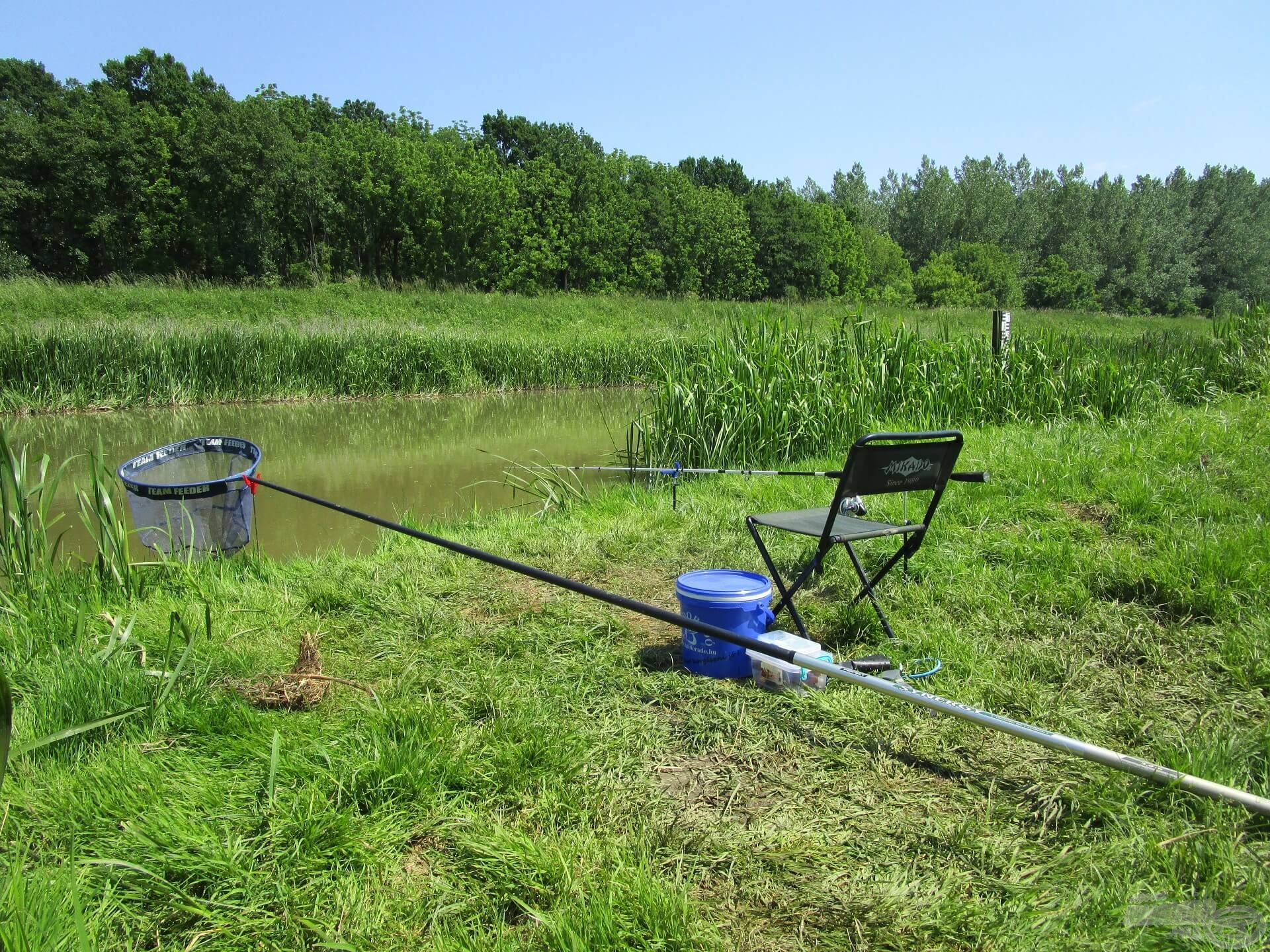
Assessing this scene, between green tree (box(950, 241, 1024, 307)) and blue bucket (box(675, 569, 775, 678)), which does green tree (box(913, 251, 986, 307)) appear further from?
blue bucket (box(675, 569, 775, 678))

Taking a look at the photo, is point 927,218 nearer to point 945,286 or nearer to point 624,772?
point 945,286

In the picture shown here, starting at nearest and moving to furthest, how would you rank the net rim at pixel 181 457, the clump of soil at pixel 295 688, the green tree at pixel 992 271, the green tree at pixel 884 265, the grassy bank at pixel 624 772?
the grassy bank at pixel 624 772
the clump of soil at pixel 295 688
the net rim at pixel 181 457
the green tree at pixel 992 271
the green tree at pixel 884 265

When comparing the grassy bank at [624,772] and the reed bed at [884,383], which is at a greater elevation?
the reed bed at [884,383]

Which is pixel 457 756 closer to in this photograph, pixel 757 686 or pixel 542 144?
pixel 757 686

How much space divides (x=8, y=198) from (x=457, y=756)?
39.5m

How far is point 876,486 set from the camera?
3107 millimetres

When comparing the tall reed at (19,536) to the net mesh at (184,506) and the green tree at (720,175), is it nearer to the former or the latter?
the net mesh at (184,506)

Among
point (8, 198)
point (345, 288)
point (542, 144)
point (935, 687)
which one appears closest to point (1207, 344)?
point (935, 687)

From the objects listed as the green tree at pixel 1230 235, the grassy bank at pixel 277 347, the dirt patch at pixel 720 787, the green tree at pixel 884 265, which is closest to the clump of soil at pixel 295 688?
→ the dirt patch at pixel 720 787

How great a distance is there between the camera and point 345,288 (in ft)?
98.9

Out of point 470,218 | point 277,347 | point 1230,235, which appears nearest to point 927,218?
point 1230,235

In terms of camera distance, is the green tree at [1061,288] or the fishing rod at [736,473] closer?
the fishing rod at [736,473]

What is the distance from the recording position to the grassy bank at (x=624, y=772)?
1.79 m

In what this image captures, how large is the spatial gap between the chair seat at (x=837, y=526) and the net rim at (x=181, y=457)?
8.81 ft
